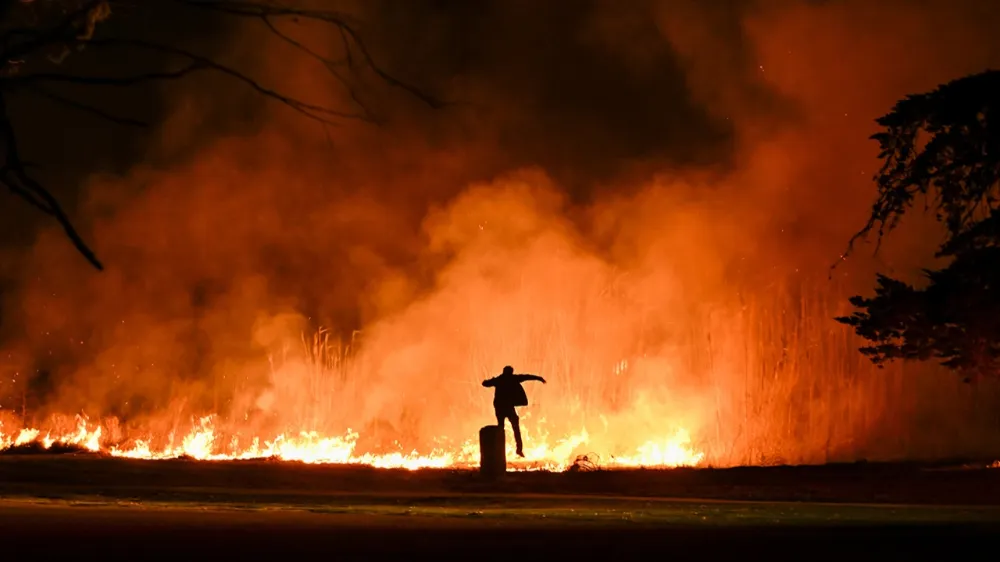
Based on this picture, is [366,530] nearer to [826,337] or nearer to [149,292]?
[826,337]

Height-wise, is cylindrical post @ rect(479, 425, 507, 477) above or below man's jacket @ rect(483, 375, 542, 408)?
below

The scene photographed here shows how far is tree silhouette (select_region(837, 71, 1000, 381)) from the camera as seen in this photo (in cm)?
1838

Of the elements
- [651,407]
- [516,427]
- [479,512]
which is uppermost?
[651,407]

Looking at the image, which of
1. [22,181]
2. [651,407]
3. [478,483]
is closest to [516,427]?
[478,483]

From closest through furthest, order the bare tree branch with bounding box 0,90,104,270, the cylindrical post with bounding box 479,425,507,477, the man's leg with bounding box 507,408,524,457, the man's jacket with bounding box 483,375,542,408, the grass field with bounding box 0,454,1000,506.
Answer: the bare tree branch with bounding box 0,90,104,270 → the grass field with bounding box 0,454,1000,506 → the cylindrical post with bounding box 479,425,507,477 → the man's jacket with bounding box 483,375,542,408 → the man's leg with bounding box 507,408,524,457

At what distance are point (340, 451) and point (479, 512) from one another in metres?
14.8

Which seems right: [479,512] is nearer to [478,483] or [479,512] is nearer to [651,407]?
[478,483]

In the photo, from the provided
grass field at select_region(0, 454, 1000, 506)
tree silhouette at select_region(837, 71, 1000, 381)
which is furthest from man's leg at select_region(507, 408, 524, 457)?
tree silhouette at select_region(837, 71, 1000, 381)

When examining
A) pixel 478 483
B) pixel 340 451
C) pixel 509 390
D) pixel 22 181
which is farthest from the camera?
pixel 340 451

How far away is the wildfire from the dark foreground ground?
2.41m

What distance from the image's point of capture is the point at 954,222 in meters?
18.6

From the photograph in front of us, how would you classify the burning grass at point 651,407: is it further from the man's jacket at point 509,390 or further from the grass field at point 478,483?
the grass field at point 478,483

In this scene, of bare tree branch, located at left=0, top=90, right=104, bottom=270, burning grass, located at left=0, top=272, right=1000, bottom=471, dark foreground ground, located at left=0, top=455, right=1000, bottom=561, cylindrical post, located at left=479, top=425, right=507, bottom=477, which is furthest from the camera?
burning grass, located at left=0, top=272, right=1000, bottom=471

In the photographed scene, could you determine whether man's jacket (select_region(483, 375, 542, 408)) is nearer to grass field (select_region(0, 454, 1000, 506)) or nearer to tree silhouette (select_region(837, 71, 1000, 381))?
grass field (select_region(0, 454, 1000, 506))
